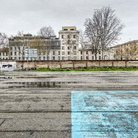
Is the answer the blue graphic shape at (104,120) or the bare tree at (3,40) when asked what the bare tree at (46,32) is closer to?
the bare tree at (3,40)

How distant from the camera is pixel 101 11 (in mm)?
33156

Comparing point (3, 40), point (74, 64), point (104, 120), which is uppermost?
point (3, 40)

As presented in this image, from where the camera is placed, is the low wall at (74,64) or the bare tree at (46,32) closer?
the low wall at (74,64)

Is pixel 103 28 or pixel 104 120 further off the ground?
pixel 103 28

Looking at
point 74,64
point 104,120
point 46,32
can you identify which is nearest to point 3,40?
point 46,32

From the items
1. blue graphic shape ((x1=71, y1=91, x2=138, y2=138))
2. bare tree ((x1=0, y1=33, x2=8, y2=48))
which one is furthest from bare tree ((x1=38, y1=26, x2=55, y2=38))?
blue graphic shape ((x1=71, y1=91, x2=138, y2=138))

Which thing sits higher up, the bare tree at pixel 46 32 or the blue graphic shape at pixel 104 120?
the bare tree at pixel 46 32

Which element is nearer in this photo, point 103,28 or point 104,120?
point 104,120

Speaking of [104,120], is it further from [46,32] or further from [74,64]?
[46,32]

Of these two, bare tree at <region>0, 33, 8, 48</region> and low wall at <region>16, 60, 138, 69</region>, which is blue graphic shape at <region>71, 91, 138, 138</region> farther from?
bare tree at <region>0, 33, 8, 48</region>

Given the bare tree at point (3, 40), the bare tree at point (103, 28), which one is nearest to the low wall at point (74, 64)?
the bare tree at point (103, 28)

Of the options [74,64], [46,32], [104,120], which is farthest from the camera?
[46,32]

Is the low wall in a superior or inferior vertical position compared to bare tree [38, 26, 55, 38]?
inferior

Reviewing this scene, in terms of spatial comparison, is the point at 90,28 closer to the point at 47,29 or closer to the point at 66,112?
the point at 47,29
